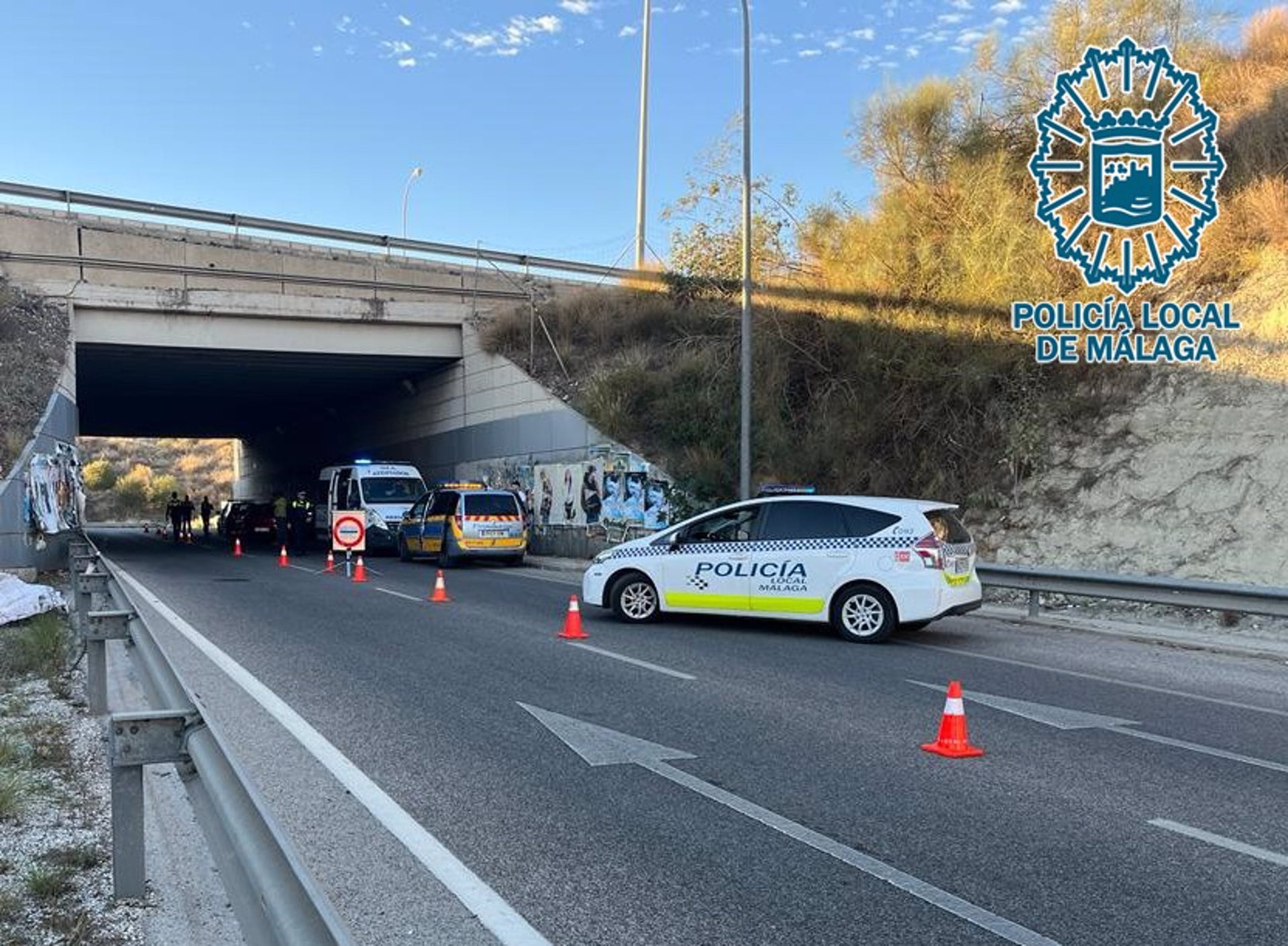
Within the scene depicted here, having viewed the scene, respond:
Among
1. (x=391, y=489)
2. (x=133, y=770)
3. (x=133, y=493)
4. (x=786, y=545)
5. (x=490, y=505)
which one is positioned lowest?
(x=133, y=770)

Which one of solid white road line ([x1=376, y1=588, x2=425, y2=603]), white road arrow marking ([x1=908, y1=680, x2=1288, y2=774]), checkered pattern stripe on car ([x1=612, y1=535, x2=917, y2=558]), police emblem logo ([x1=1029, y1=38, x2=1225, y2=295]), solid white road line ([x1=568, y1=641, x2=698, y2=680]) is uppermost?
police emblem logo ([x1=1029, y1=38, x2=1225, y2=295])

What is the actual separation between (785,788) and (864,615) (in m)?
5.95

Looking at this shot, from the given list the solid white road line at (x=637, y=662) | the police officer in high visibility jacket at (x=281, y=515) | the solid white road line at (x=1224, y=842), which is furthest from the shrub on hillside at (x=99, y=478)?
the solid white road line at (x=1224, y=842)

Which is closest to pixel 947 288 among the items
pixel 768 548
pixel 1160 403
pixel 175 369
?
pixel 1160 403

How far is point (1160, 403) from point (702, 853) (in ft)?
50.3

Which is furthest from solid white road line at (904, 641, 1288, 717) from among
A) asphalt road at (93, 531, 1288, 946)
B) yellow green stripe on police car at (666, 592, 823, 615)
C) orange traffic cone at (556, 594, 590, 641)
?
orange traffic cone at (556, 594, 590, 641)

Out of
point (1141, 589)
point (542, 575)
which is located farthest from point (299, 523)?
point (1141, 589)

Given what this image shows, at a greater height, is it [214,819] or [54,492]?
→ [54,492]

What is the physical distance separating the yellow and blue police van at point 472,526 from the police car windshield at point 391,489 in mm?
4487

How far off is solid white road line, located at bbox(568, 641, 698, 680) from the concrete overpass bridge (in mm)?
14745

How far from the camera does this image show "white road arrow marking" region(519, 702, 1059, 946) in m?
4.15

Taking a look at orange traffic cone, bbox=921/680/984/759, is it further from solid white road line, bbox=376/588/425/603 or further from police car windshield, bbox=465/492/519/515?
police car windshield, bbox=465/492/519/515

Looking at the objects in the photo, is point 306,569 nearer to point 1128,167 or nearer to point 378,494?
point 378,494

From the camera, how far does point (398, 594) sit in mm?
16906
